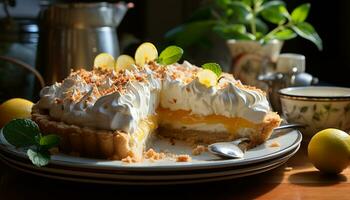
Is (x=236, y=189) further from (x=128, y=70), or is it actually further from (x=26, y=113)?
(x=26, y=113)

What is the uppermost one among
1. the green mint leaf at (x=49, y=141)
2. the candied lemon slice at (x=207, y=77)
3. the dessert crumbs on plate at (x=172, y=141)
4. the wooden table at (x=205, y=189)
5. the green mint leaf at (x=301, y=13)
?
the green mint leaf at (x=301, y=13)

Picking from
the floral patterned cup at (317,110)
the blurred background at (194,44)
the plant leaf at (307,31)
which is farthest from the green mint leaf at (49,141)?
the plant leaf at (307,31)

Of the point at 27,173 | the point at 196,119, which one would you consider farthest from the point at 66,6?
the point at 27,173

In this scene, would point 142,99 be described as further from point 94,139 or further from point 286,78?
point 286,78

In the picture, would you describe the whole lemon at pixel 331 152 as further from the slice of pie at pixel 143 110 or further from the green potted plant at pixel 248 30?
the green potted plant at pixel 248 30

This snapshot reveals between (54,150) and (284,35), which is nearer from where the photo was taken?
(54,150)

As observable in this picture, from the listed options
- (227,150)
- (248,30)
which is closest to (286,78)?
(248,30)
